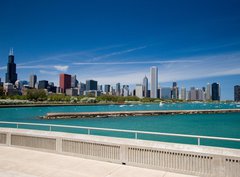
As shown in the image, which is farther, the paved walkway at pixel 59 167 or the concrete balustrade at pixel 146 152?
the paved walkway at pixel 59 167

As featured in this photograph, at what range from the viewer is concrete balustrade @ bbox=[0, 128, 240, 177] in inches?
189

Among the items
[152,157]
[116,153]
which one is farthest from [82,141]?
[152,157]

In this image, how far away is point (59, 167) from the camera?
577 cm

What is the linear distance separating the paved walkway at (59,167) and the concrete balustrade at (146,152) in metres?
0.19

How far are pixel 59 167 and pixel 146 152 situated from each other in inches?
91.6

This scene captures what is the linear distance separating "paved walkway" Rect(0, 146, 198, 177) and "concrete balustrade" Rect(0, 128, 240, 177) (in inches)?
7.6

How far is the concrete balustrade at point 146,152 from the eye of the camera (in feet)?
15.7

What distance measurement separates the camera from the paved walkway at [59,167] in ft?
17.0

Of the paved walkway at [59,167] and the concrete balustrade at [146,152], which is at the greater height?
the concrete balustrade at [146,152]

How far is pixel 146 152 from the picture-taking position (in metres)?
5.67

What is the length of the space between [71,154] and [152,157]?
8.78 feet

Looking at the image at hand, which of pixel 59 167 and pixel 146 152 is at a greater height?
pixel 146 152

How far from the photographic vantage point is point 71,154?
22.4ft

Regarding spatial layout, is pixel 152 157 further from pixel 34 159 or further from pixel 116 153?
pixel 34 159
